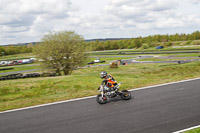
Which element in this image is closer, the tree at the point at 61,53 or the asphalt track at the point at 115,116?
the asphalt track at the point at 115,116

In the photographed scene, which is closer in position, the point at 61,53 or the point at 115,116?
the point at 115,116

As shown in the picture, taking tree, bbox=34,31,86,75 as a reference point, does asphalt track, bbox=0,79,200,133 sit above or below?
below

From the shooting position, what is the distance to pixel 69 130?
7.68 metres

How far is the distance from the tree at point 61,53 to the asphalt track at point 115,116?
22930 mm

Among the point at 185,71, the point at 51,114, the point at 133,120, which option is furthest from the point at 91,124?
the point at 185,71

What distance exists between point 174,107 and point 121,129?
356 cm

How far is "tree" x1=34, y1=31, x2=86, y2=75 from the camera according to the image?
111 feet

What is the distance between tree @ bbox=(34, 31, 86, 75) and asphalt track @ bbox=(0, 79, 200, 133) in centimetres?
2293

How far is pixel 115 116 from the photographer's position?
351 inches

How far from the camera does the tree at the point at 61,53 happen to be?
3391 cm

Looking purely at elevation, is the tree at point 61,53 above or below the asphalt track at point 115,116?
above

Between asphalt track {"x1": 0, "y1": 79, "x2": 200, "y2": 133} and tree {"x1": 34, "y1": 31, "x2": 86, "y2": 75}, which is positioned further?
tree {"x1": 34, "y1": 31, "x2": 86, "y2": 75}

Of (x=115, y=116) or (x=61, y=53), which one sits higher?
(x=61, y=53)

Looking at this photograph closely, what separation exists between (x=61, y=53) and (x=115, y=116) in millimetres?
26322
